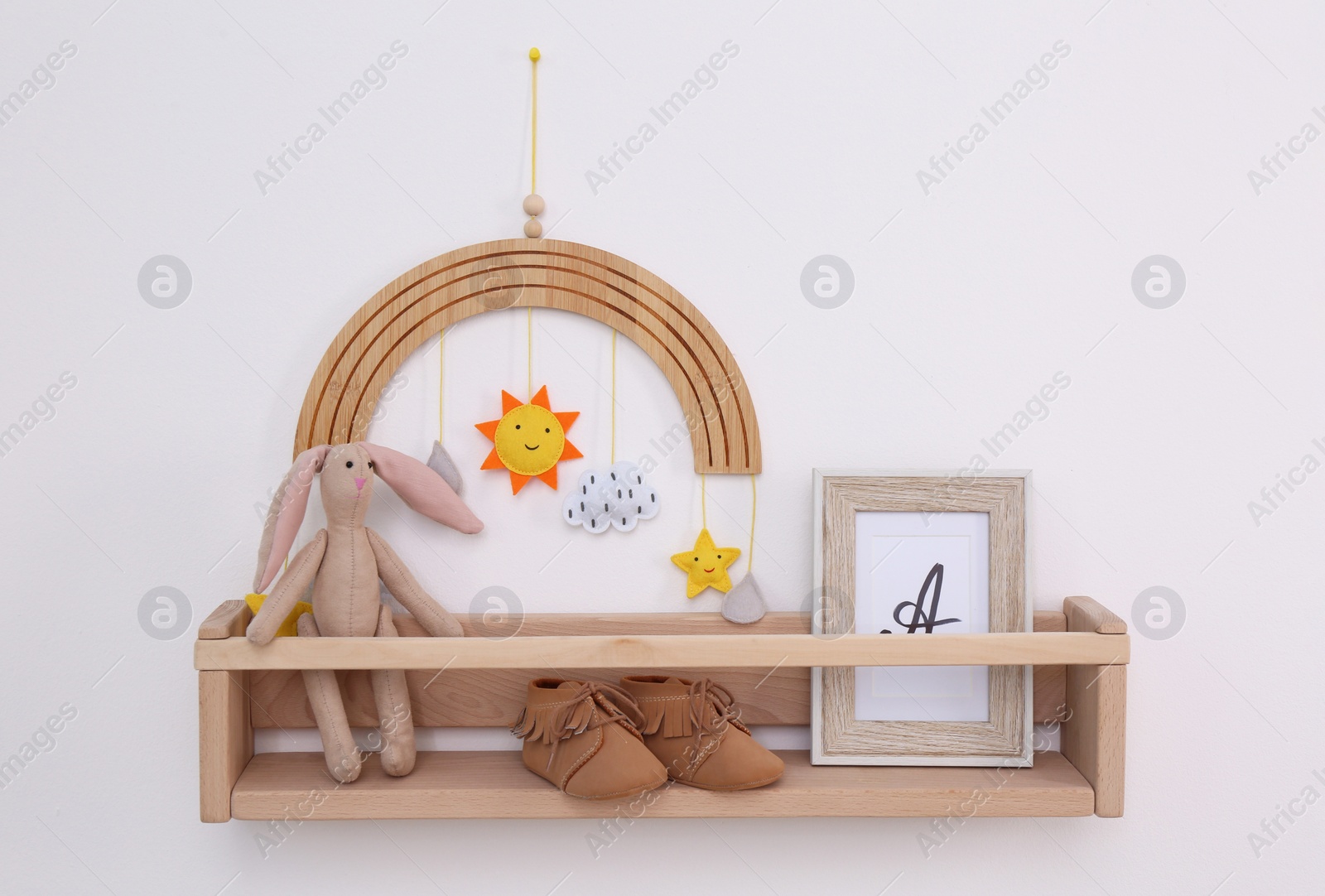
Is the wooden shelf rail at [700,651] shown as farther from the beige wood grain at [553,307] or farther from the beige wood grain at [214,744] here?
the beige wood grain at [553,307]

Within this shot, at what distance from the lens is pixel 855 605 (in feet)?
3.70

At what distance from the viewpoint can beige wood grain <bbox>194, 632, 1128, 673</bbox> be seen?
1020mm

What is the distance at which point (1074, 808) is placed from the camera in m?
1.05

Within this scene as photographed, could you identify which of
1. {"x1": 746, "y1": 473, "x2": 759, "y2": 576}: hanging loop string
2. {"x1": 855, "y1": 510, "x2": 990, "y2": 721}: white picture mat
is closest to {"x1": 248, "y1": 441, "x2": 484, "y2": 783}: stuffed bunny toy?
{"x1": 746, "y1": 473, "x2": 759, "y2": 576}: hanging loop string

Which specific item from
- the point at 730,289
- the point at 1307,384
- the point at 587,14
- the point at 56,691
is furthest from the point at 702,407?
the point at 56,691

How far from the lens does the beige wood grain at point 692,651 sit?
102 centimetres

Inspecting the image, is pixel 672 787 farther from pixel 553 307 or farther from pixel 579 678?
pixel 553 307

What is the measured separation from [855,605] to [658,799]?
323mm

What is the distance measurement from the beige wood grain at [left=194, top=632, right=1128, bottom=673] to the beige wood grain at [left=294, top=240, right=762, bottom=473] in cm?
23

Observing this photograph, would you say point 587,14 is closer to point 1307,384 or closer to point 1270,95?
point 1270,95

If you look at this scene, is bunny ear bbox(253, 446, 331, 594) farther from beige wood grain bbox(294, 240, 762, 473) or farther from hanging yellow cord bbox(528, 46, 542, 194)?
hanging yellow cord bbox(528, 46, 542, 194)

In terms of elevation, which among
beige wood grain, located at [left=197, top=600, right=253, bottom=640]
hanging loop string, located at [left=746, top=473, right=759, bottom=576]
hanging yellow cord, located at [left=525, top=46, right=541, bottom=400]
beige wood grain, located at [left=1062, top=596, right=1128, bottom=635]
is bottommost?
beige wood grain, located at [left=197, top=600, right=253, bottom=640]

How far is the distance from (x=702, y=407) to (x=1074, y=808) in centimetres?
62

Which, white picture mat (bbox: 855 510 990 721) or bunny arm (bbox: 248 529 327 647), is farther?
white picture mat (bbox: 855 510 990 721)
